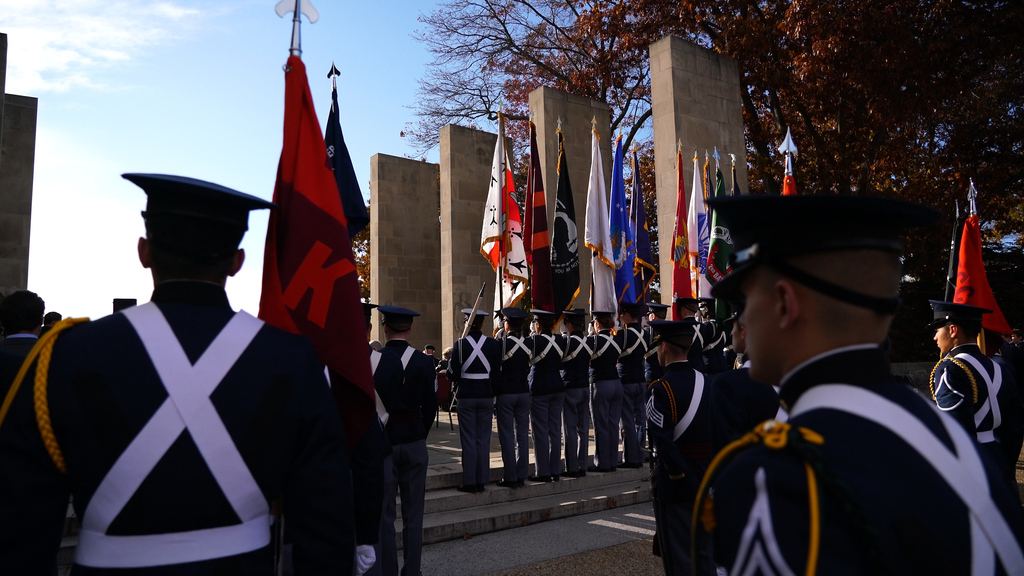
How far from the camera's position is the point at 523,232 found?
11.5 m

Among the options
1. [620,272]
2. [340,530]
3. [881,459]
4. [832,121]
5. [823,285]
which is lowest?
[340,530]

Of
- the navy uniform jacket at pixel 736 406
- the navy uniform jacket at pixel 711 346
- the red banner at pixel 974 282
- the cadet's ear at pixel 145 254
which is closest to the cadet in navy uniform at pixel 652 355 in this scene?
the navy uniform jacket at pixel 711 346

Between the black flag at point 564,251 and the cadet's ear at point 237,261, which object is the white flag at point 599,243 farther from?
the cadet's ear at point 237,261

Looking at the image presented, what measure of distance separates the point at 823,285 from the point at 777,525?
1.64 feet

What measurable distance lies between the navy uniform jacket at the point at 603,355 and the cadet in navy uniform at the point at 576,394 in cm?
11

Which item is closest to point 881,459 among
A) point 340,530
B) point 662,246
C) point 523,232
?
point 340,530

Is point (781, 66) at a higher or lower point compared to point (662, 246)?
higher

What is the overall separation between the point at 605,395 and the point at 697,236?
3.50m

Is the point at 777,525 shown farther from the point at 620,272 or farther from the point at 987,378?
the point at 620,272

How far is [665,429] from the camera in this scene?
4.60m

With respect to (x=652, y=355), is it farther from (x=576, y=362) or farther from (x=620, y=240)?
(x=620, y=240)

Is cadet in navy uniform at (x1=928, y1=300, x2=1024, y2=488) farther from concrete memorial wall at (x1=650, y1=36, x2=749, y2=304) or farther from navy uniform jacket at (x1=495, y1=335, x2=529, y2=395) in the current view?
concrete memorial wall at (x1=650, y1=36, x2=749, y2=304)

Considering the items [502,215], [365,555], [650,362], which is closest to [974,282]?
[650,362]

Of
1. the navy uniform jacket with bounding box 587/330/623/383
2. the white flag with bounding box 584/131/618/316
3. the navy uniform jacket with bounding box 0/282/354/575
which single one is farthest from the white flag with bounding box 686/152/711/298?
the navy uniform jacket with bounding box 0/282/354/575
